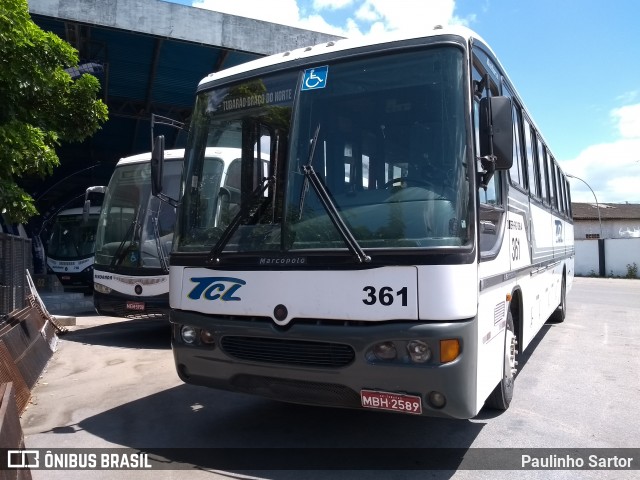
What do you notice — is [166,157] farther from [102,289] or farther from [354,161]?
[354,161]

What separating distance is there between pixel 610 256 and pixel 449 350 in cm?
3823

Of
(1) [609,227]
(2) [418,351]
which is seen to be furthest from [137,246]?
(1) [609,227]

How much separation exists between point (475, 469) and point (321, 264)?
191cm

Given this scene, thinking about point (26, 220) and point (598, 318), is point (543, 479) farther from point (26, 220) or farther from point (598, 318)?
A: point (598, 318)

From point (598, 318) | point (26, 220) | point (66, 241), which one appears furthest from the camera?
point (66, 241)

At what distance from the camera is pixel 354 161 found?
14.5ft

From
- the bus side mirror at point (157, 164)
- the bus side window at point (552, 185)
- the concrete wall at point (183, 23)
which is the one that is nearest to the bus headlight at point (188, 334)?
the bus side mirror at point (157, 164)

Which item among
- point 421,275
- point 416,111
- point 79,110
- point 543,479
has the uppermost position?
point 79,110

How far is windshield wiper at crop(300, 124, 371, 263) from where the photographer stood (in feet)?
13.4

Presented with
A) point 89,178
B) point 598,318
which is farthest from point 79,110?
point 89,178

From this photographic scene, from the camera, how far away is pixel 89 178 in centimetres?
3234

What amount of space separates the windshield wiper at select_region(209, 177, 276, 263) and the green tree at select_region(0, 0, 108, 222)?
3.07 m

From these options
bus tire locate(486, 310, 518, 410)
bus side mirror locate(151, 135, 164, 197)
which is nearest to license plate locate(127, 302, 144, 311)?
bus side mirror locate(151, 135, 164, 197)

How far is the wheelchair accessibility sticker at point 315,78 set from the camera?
4.68 metres
